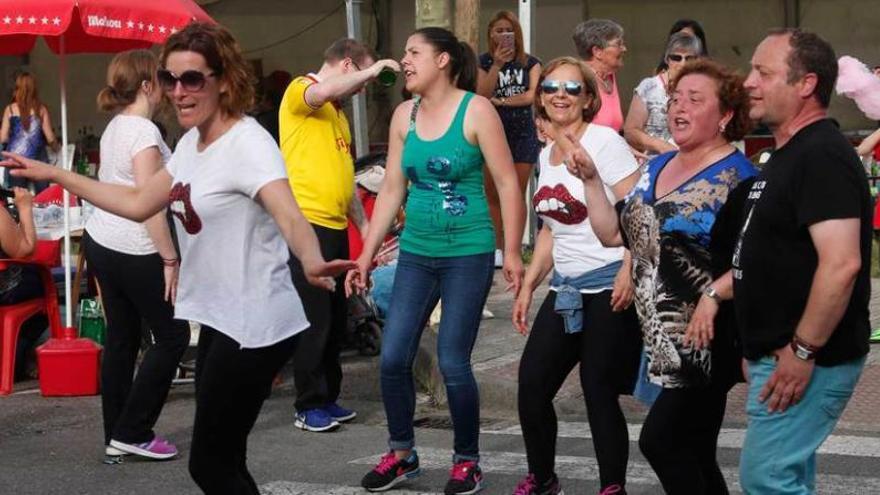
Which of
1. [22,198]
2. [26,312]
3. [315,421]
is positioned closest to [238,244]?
[315,421]

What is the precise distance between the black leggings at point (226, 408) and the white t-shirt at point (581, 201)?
1549mm

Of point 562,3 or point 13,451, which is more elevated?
point 562,3

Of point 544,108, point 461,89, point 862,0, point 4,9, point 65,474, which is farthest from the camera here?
point 862,0

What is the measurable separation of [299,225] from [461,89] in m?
2.07

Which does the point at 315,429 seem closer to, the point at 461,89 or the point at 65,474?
the point at 65,474

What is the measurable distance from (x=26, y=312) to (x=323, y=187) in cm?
274

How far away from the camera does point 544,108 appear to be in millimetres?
6551

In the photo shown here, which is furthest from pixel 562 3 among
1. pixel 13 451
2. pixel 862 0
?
pixel 13 451

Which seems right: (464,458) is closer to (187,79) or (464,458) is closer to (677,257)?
(677,257)

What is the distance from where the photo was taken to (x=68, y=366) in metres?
9.59

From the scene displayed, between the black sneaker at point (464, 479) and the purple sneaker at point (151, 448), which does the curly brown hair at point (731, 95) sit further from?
the purple sneaker at point (151, 448)

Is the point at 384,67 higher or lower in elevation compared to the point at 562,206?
higher

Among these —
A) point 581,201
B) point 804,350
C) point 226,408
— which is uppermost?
point 581,201

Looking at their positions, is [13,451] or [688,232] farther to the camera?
[13,451]
